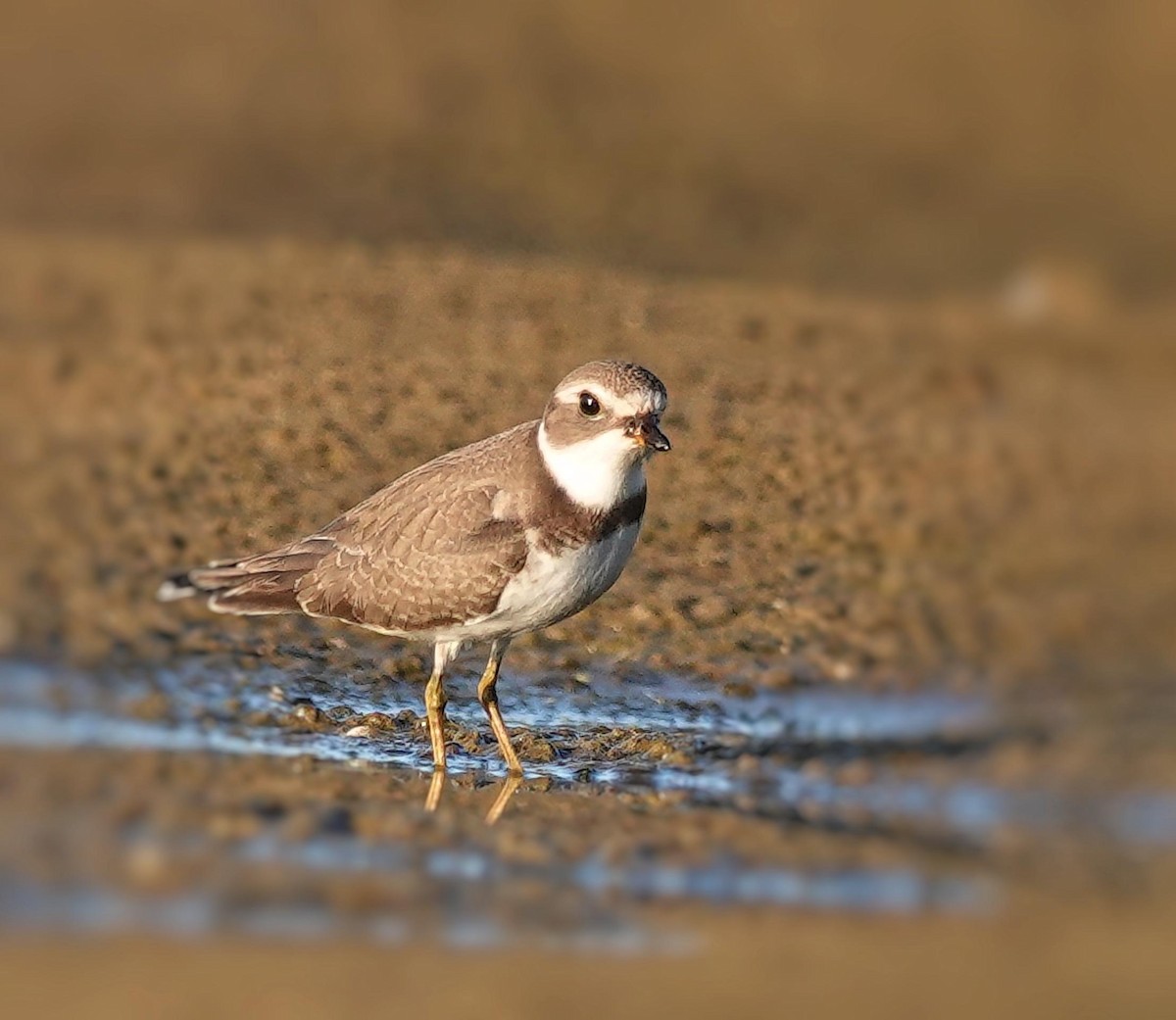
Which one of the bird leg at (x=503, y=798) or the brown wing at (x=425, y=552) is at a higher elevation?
the brown wing at (x=425, y=552)

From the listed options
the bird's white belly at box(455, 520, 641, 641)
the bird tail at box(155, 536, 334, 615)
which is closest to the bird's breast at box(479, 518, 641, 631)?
the bird's white belly at box(455, 520, 641, 641)

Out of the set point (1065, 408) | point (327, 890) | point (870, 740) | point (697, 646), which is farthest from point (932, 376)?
point (327, 890)

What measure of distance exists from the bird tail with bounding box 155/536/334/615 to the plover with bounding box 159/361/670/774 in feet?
0.03

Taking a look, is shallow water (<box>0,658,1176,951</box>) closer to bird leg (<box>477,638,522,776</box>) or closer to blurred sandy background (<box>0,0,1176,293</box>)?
bird leg (<box>477,638,522,776</box>)

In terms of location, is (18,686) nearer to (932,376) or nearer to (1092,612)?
(1092,612)

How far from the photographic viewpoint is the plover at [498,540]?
9742 millimetres

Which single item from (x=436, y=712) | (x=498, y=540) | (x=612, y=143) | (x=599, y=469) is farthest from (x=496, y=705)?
(x=612, y=143)

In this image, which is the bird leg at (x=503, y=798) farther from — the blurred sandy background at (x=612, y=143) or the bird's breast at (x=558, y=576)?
the blurred sandy background at (x=612, y=143)

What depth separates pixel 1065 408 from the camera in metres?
17.4

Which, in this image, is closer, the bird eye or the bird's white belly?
the bird's white belly

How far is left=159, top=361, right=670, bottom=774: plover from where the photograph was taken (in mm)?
9742

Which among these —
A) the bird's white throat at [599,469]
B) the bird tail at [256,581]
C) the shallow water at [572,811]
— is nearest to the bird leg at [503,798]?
the shallow water at [572,811]

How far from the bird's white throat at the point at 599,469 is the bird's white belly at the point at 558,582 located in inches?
7.6

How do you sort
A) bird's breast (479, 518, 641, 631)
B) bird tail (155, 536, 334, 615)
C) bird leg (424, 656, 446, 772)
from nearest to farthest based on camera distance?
1. bird's breast (479, 518, 641, 631)
2. bird leg (424, 656, 446, 772)
3. bird tail (155, 536, 334, 615)
